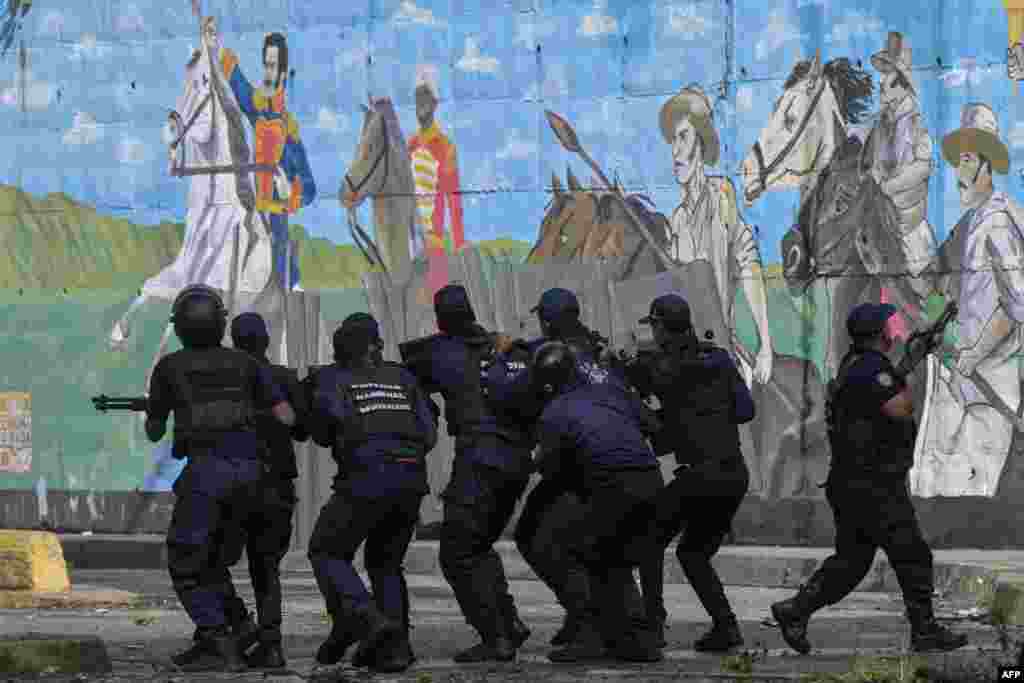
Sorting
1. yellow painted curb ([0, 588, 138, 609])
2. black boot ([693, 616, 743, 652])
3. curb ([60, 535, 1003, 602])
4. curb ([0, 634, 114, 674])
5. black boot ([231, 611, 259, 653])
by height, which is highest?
curb ([0, 634, 114, 674])

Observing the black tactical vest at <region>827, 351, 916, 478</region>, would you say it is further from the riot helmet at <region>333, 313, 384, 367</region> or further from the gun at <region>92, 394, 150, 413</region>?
the gun at <region>92, 394, 150, 413</region>

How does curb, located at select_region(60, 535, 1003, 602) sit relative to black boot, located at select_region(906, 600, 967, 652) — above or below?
below

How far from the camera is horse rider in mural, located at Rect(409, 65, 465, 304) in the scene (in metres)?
23.5

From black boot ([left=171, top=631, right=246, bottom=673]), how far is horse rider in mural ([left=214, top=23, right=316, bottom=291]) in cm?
1222

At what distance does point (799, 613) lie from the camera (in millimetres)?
13047

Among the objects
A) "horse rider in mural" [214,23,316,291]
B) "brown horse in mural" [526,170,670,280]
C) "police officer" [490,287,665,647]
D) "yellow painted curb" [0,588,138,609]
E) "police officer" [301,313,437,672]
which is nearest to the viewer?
"police officer" [301,313,437,672]

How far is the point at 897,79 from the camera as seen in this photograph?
21703 mm

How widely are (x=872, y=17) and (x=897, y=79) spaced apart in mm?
591

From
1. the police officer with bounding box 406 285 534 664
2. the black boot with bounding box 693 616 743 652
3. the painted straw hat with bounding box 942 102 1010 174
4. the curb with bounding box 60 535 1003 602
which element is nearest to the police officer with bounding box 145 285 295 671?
the police officer with bounding box 406 285 534 664

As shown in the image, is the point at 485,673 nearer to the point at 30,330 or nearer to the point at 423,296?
the point at 423,296

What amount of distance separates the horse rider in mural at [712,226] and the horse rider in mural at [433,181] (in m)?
2.04

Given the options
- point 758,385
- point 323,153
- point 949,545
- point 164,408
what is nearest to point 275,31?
point 323,153

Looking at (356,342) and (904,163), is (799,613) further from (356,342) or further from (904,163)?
(904,163)

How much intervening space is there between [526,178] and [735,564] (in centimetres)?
450
